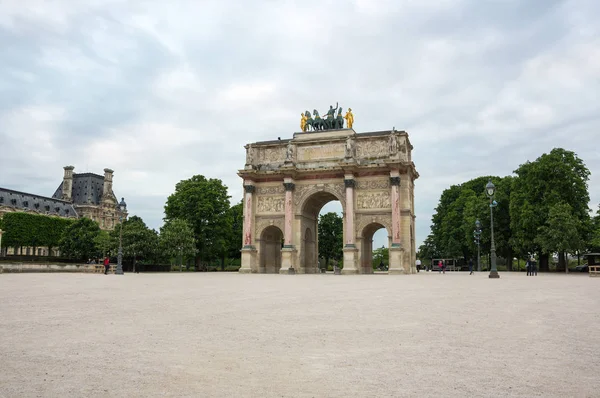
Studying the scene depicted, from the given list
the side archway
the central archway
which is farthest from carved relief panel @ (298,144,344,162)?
the side archway

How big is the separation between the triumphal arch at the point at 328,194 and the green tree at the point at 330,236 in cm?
2480

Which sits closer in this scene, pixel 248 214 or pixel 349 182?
pixel 349 182

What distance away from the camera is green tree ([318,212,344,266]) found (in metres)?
80.6

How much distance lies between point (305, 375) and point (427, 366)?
156 centimetres

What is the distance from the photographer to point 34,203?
4606 inches

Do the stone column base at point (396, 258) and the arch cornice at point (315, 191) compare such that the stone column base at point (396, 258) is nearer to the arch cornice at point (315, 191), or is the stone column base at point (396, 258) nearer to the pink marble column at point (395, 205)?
the pink marble column at point (395, 205)

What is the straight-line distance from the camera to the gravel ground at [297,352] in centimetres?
516

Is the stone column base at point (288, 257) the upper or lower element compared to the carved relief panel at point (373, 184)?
lower

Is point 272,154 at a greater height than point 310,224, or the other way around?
point 272,154

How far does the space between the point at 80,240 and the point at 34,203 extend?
178 ft

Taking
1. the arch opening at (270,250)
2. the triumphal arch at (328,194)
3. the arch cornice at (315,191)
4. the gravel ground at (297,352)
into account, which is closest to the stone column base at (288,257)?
the triumphal arch at (328,194)

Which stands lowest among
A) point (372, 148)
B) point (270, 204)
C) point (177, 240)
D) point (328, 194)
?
point (177, 240)

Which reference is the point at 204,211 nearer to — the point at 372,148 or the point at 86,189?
the point at 372,148

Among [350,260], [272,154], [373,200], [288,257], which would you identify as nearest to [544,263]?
[373,200]
